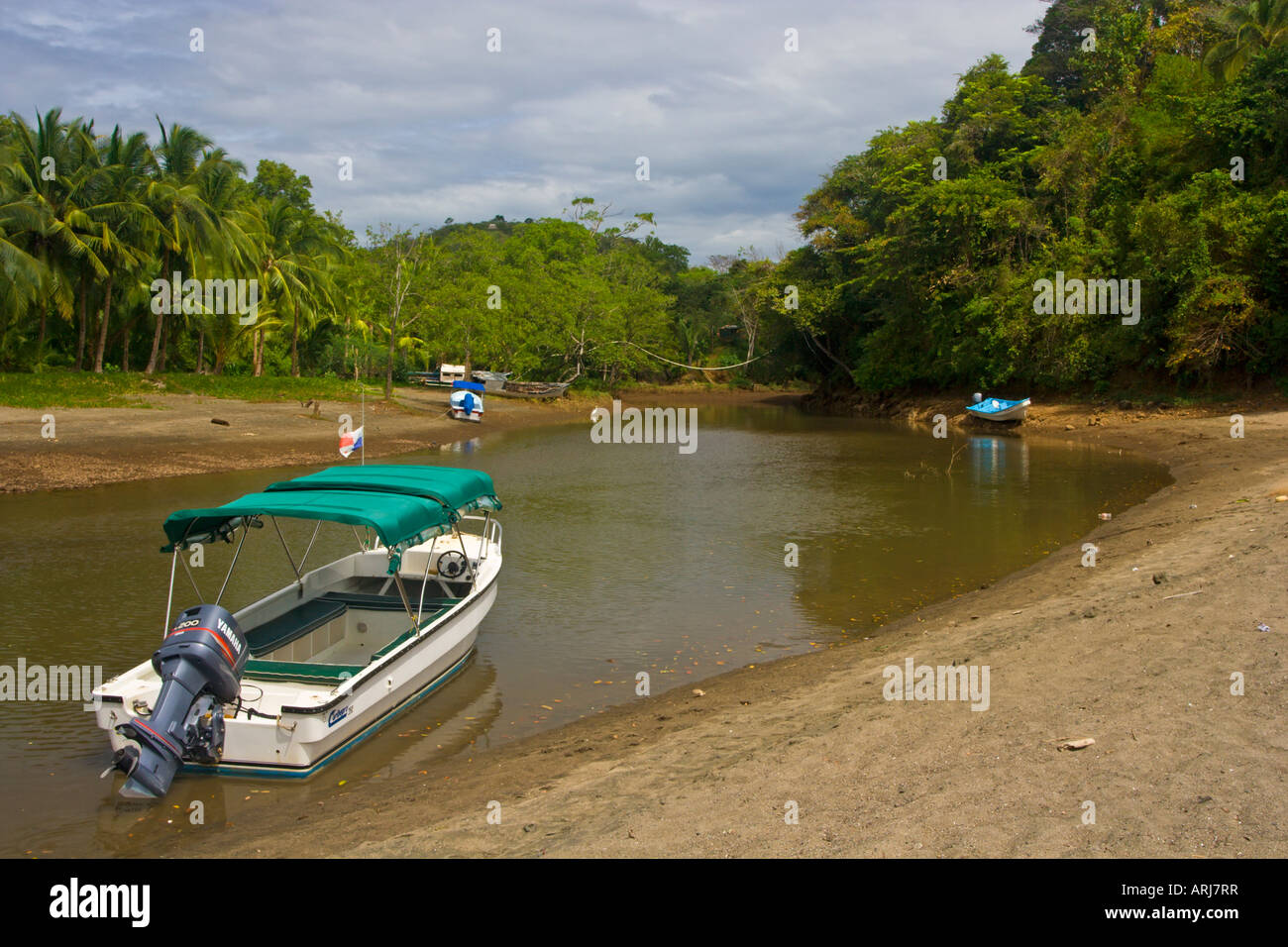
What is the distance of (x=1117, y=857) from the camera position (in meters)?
4.53

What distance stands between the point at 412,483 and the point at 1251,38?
37.0m

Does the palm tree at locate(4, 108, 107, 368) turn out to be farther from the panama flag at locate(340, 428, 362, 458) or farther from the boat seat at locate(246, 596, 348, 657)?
the boat seat at locate(246, 596, 348, 657)

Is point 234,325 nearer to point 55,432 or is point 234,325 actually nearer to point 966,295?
point 55,432

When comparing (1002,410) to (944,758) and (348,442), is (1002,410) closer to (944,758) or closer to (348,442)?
(348,442)

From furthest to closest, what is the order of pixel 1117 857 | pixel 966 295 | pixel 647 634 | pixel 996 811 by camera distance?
1. pixel 966 295
2. pixel 647 634
3. pixel 996 811
4. pixel 1117 857

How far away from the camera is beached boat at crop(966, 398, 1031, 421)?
3747 centimetres

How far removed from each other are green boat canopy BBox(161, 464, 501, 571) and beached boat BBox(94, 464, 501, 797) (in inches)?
0.7

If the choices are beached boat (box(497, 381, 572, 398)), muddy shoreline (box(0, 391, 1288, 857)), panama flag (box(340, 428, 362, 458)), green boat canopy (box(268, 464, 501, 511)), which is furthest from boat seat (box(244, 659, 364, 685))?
beached boat (box(497, 381, 572, 398))

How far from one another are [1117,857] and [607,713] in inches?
205

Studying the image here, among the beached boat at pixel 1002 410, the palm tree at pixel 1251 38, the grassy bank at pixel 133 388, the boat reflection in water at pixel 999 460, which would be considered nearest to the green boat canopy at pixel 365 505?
the boat reflection in water at pixel 999 460

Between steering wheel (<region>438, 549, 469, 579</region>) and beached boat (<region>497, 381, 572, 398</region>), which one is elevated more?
beached boat (<region>497, 381, 572, 398</region>)

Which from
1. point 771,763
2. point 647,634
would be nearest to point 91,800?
point 771,763

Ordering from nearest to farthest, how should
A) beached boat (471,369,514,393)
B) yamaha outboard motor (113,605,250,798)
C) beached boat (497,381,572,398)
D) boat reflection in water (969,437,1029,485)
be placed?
1. yamaha outboard motor (113,605,250,798)
2. boat reflection in water (969,437,1029,485)
3. beached boat (471,369,514,393)
4. beached boat (497,381,572,398)

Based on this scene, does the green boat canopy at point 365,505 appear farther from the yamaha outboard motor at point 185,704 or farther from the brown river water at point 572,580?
the brown river water at point 572,580
